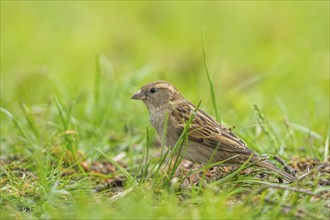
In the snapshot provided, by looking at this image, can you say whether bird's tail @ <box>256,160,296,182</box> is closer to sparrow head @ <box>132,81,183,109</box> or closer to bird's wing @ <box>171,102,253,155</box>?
bird's wing @ <box>171,102,253,155</box>

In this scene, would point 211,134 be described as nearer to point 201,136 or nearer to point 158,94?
point 201,136

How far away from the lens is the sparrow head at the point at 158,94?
6789 mm

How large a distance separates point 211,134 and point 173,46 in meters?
7.56

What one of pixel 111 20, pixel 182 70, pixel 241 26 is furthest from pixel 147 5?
pixel 182 70

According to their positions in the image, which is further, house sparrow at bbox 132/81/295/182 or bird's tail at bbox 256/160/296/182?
house sparrow at bbox 132/81/295/182

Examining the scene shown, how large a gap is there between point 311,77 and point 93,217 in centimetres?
743

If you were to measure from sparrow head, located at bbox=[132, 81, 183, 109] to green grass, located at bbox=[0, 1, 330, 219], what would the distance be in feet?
1.04

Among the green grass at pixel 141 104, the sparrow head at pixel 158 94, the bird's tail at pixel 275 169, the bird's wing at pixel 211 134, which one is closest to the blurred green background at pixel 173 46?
the green grass at pixel 141 104

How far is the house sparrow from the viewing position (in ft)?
19.7

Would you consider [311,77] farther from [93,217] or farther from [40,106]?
[93,217]

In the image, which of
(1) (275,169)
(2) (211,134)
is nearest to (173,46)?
(2) (211,134)

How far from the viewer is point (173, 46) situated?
13688 mm

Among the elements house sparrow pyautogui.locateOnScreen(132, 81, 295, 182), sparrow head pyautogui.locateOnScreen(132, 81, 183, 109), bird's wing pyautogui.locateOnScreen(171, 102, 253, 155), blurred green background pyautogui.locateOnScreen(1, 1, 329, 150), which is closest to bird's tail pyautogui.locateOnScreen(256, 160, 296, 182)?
house sparrow pyautogui.locateOnScreen(132, 81, 295, 182)

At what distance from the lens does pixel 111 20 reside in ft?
48.4
